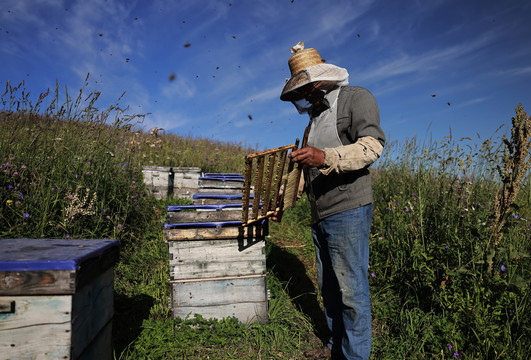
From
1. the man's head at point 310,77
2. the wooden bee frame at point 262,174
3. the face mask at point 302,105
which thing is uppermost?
the man's head at point 310,77

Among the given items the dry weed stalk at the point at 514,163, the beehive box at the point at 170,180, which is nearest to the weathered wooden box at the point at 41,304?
the dry weed stalk at the point at 514,163

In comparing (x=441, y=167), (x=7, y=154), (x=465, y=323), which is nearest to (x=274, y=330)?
(x=465, y=323)

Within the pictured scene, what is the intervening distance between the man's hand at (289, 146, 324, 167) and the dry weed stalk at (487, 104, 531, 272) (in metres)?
1.61

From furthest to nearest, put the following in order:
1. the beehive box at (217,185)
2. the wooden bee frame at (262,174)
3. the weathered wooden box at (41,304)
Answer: the beehive box at (217,185)
the wooden bee frame at (262,174)
the weathered wooden box at (41,304)

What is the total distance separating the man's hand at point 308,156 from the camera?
77.5 inches

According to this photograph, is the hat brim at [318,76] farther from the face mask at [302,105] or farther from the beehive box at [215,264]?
the beehive box at [215,264]

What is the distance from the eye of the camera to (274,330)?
9.45ft

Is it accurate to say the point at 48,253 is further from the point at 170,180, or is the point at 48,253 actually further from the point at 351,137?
the point at 170,180

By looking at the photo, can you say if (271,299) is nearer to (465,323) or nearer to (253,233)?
(253,233)

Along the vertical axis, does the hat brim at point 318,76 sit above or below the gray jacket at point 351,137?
above

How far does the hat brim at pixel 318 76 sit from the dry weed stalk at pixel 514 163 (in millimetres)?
1489

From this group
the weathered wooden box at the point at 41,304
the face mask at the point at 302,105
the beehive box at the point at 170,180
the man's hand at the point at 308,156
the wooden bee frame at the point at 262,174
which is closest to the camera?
the weathered wooden box at the point at 41,304

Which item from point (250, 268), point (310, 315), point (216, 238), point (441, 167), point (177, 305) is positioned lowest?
point (310, 315)

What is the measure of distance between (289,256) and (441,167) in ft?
7.93
